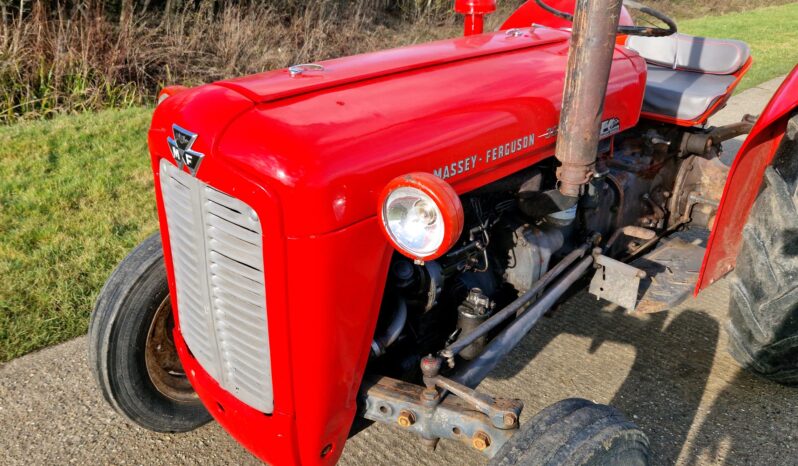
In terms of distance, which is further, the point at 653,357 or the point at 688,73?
the point at 688,73

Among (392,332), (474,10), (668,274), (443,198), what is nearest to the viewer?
(443,198)

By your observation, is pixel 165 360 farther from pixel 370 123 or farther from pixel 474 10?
pixel 474 10

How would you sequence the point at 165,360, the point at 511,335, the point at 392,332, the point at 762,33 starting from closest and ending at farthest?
the point at 392,332, the point at 511,335, the point at 165,360, the point at 762,33

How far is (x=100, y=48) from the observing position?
20.7 ft

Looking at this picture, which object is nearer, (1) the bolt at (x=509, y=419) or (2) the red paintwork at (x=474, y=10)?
(1) the bolt at (x=509, y=419)

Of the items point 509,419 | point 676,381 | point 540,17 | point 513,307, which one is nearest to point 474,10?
point 540,17

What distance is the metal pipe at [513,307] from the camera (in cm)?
191

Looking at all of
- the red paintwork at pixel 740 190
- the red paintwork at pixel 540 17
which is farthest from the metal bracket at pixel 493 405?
the red paintwork at pixel 540 17

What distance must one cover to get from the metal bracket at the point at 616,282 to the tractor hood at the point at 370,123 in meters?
0.48

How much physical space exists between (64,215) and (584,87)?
331 centimetres

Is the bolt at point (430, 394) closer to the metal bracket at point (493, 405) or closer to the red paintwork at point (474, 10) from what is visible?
the metal bracket at point (493, 405)

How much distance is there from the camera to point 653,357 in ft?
9.59

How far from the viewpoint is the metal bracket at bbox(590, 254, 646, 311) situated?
7.75ft

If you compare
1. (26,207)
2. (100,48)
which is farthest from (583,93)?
(100,48)
